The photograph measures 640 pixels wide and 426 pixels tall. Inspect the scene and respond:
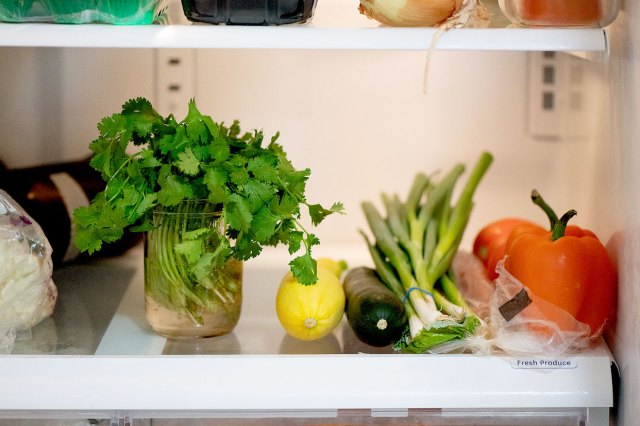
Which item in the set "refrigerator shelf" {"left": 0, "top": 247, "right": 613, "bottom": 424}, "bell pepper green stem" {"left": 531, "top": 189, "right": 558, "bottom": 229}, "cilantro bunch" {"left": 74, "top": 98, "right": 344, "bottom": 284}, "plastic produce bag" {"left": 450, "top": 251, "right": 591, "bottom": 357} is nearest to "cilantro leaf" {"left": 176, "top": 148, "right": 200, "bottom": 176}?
"cilantro bunch" {"left": 74, "top": 98, "right": 344, "bottom": 284}

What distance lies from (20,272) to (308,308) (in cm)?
38

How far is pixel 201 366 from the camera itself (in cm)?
103

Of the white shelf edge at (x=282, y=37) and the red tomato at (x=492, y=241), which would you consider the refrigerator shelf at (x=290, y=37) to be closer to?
the white shelf edge at (x=282, y=37)

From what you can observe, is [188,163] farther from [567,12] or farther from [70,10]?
[567,12]

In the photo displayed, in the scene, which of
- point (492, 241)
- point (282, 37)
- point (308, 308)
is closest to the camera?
point (282, 37)

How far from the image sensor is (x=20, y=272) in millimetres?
1075

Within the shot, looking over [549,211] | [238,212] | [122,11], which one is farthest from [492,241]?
[122,11]

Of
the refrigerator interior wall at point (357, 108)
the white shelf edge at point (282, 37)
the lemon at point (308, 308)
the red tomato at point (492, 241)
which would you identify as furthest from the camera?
the refrigerator interior wall at point (357, 108)

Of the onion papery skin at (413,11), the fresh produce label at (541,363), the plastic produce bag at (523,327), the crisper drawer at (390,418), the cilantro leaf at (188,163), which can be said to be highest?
the onion papery skin at (413,11)

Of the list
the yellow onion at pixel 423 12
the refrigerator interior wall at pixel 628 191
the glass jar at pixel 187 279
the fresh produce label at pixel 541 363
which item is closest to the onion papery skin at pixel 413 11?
the yellow onion at pixel 423 12

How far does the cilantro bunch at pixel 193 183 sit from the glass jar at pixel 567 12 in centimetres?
34

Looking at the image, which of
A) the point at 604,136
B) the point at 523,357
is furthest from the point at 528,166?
the point at 523,357

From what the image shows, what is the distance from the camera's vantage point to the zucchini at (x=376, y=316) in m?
1.07

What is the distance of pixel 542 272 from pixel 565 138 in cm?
56
